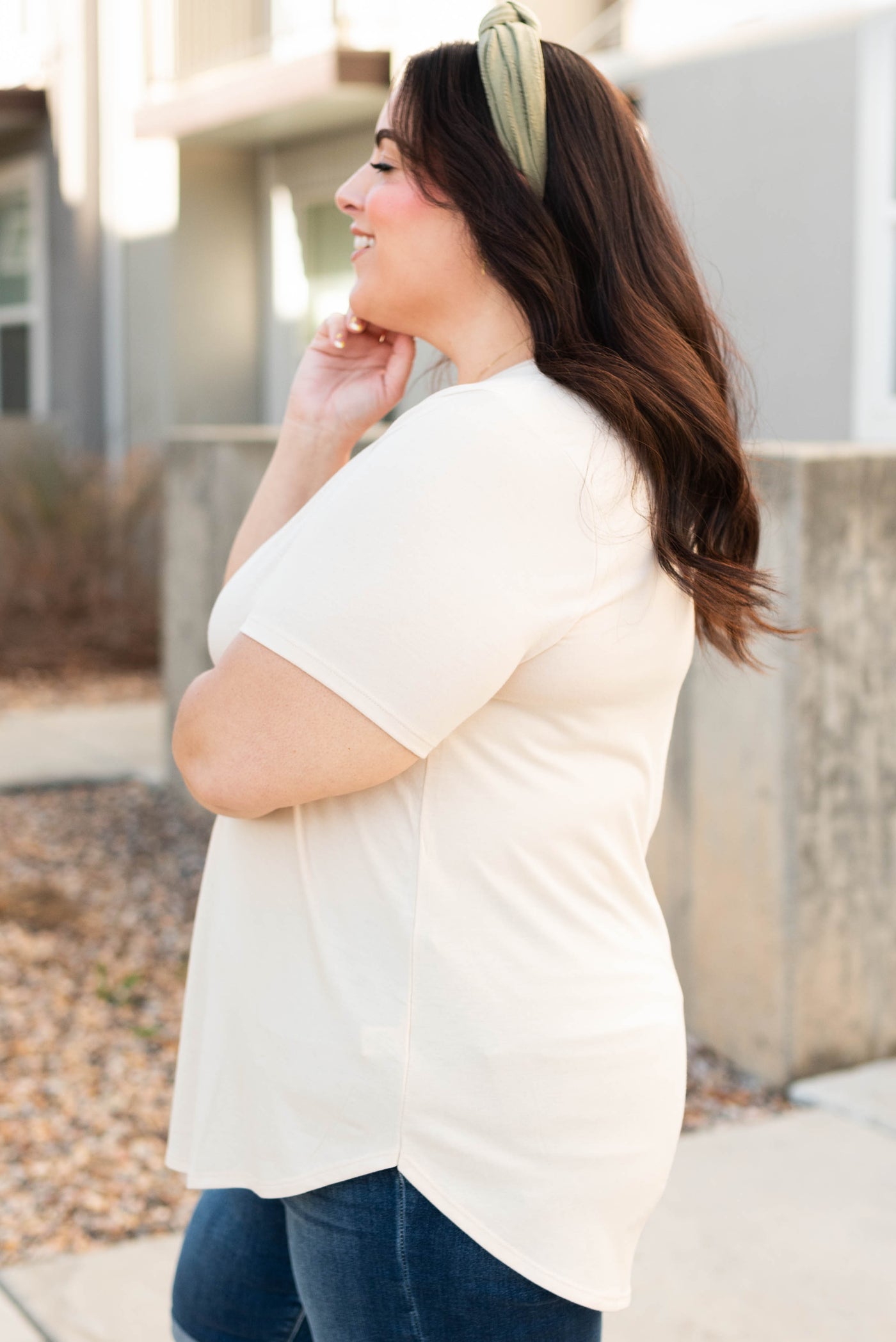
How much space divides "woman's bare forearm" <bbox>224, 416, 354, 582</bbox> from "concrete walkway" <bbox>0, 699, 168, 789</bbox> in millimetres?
4821

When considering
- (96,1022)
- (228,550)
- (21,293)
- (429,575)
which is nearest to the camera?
(429,575)

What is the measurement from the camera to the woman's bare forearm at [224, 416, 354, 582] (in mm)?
1594

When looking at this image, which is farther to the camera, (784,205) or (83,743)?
(83,743)

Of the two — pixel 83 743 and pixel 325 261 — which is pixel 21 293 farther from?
pixel 83 743

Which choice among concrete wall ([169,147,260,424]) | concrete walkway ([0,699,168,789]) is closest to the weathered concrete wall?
concrete walkway ([0,699,168,789])

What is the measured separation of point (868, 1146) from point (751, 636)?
2026mm

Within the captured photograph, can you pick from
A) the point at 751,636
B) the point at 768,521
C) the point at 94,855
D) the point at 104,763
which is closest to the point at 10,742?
the point at 104,763

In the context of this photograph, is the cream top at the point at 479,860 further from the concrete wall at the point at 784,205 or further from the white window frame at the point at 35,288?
the white window frame at the point at 35,288

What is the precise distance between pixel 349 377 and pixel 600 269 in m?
0.44

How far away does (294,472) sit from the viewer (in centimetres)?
161

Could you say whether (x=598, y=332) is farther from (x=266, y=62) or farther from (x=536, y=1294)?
(x=266, y=62)

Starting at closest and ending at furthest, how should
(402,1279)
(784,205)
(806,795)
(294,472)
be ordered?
1. (402,1279)
2. (294,472)
3. (806,795)
4. (784,205)

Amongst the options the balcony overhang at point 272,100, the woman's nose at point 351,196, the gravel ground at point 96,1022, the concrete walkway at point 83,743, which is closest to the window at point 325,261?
the balcony overhang at point 272,100

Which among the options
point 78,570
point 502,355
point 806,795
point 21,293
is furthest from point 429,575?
point 21,293
